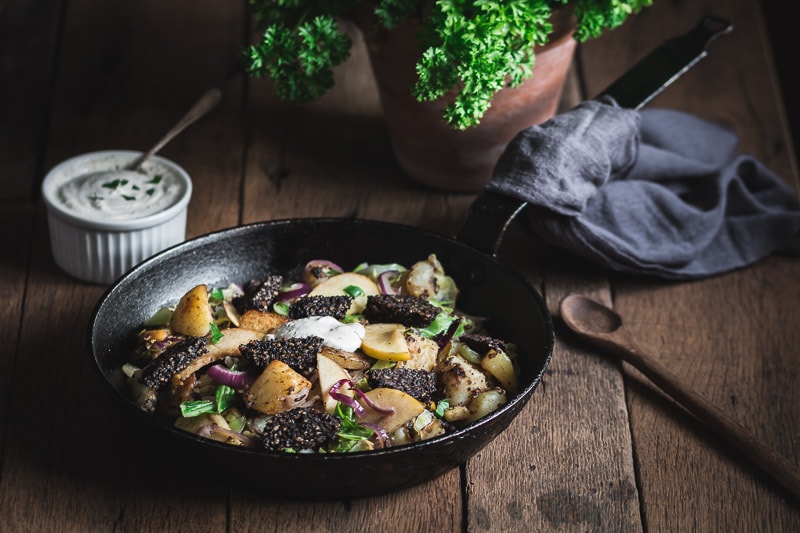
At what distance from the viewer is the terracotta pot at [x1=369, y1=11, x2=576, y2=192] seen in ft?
9.31

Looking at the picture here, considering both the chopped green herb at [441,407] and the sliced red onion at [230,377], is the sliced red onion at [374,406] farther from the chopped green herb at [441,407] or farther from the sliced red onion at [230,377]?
the sliced red onion at [230,377]

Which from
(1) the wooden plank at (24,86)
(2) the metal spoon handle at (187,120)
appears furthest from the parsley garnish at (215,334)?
(1) the wooden plank at (24,86)

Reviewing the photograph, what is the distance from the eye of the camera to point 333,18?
2.79m

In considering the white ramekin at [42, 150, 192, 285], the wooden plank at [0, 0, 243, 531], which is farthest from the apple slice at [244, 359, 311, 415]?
the white ramekin at [42, 150, 192, 285]

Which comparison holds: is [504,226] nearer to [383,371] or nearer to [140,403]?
[383,371]

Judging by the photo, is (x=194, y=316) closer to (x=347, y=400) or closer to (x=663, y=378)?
(x=347, y=400)

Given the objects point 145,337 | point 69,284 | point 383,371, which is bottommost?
point 69,284

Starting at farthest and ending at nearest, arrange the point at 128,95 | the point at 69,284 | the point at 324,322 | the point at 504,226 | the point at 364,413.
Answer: the point at 128,95
the point at 69,284
the point at 504,226
the point at 324,322
the point at 364,413

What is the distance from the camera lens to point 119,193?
8.90 ft

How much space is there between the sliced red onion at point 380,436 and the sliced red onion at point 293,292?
1.78 ft

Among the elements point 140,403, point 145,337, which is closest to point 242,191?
point 145,337

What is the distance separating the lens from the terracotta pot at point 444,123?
9.31 ft

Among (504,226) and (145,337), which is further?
(504,226)

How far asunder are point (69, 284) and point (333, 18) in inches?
42.1
